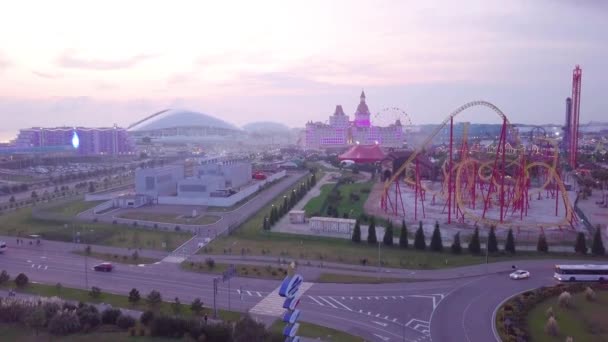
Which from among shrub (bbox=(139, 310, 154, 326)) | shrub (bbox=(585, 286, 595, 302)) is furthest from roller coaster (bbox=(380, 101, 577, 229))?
shrub (bbox=(139, 310, 154, 326))

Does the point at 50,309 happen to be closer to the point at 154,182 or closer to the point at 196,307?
the point at 196,307

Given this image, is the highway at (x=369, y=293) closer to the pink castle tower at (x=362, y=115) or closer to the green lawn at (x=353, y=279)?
the green lawn at (x=353, y=279)

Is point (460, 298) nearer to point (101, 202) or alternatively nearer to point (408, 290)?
point (408, 290)

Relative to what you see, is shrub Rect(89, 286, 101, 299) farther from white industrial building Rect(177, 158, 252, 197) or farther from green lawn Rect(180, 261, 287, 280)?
white industrial building Rect(177, 158, 252, 197)

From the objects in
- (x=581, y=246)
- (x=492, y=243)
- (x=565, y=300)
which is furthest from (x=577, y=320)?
Answer: (x=581, y=246)

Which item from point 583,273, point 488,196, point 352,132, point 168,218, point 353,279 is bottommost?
point 353,279

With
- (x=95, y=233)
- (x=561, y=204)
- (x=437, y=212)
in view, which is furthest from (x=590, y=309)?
(x=95, y=233)

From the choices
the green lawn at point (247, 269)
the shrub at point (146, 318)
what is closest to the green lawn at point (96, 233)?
the green lawn at point (247, 269)
